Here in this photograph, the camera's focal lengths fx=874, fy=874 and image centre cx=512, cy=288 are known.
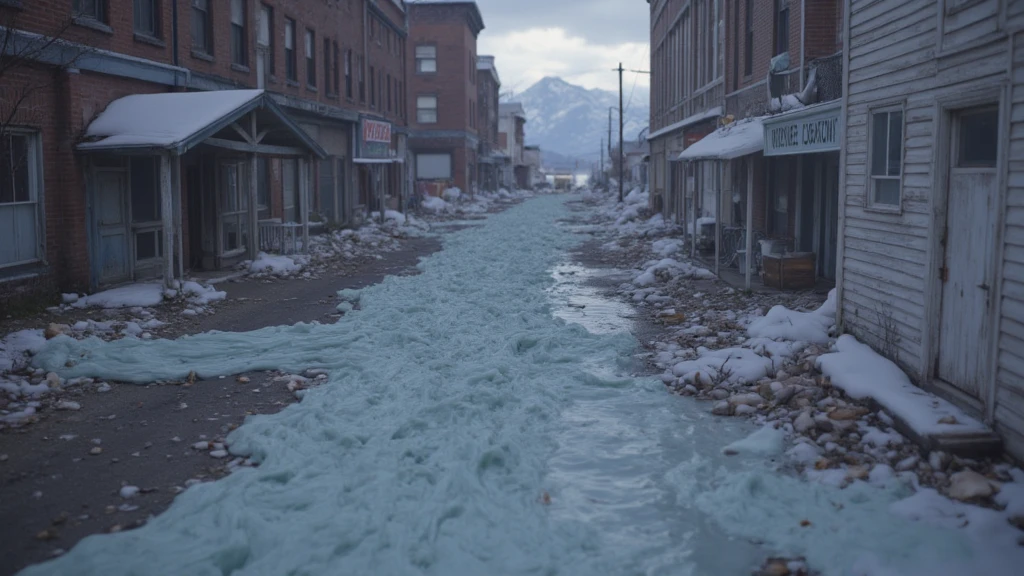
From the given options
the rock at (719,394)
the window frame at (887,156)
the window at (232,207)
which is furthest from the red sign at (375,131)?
the rock at (719,394)

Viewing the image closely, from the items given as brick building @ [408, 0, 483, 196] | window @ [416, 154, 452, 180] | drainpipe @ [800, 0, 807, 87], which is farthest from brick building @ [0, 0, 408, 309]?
window @ [416, 154, 452, 180]

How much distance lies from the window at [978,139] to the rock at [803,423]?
2.52 m

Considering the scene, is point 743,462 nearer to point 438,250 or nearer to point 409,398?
point 409,398

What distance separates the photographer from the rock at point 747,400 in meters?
8.43

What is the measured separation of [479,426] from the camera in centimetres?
786

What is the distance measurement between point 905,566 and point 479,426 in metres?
3.81

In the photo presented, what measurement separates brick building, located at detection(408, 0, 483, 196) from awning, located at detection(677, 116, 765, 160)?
41.1 metres

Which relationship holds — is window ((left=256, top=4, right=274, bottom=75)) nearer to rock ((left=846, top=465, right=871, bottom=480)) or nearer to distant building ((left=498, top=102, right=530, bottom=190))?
rock ((left=846, top=465, right=871, bottom=480))

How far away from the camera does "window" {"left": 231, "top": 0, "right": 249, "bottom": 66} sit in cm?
2105

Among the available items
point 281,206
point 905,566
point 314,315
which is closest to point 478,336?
point 314,315

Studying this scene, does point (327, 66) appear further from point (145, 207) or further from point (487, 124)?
point (487, 124)

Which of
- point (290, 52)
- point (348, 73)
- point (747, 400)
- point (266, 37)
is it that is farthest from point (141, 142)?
point (348, 73)

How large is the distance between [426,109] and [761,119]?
45.1 m

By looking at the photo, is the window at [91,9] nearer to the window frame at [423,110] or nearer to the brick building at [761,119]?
the brick building at [761,119]
